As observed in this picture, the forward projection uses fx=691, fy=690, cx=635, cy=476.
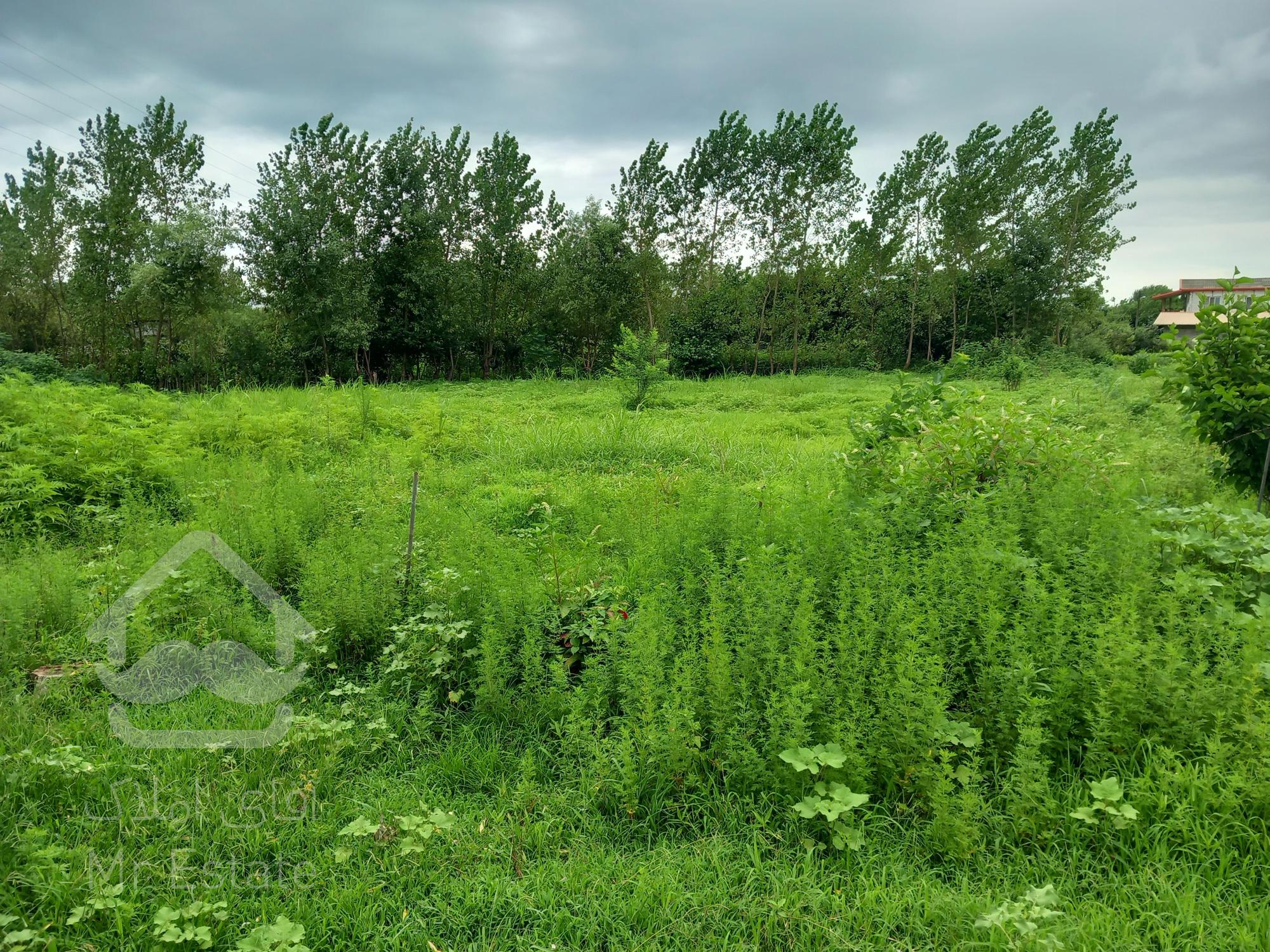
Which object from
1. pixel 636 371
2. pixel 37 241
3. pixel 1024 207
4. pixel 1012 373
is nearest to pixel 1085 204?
pixel 1024 207

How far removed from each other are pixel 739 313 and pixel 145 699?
26459 millimetres

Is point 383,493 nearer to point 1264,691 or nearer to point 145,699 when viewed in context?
point 145,699

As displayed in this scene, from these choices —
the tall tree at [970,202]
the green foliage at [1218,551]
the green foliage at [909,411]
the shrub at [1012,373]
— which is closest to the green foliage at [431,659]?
the green foliage at [909,411]

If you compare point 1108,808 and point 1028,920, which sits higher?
point 1108,808

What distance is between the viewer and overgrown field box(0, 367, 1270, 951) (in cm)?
217

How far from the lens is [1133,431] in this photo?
8656 millimetres

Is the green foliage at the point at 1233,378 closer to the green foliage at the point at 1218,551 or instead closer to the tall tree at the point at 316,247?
the green foliage at the point at 1218,551

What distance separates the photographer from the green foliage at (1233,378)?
424cm

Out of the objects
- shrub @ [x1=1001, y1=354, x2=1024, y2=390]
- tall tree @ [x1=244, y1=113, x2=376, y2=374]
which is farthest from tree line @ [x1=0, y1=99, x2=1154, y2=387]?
shrub @ [x1=1001, y1=354, x2=1024, y2=390]

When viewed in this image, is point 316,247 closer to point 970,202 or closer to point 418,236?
point 418,236

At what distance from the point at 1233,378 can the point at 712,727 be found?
162 inches

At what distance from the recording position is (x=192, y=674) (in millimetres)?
3463

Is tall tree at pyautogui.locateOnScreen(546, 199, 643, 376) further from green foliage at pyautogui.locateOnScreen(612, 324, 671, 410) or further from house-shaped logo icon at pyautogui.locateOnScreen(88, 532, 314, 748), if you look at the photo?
house-shaped logo icon at pyautogui.locateOnScreen(88, 532, 314, 748)

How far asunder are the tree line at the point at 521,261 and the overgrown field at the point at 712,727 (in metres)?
19.8
